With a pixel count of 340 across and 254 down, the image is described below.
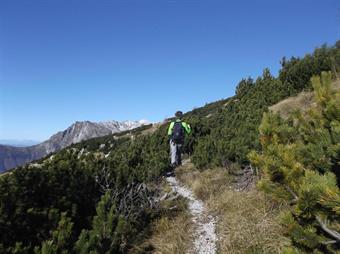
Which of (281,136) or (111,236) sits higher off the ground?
(281,136)

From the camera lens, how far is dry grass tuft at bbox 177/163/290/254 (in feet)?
17.0

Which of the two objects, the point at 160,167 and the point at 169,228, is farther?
the point at 160,167

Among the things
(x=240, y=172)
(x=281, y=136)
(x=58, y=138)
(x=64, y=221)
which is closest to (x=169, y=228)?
(x=64, y=221)

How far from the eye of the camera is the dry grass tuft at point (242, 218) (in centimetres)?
518

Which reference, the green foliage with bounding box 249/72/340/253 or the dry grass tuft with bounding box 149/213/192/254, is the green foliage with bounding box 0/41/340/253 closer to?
the green foliage with bounding box 249/72/340/253

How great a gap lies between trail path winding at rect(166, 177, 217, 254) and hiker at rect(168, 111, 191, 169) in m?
3.55

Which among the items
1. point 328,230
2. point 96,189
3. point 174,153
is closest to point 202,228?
point 96,189

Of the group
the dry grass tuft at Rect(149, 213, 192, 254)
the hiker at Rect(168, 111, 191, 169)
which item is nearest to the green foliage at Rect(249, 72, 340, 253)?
the dry grass tuft at Rect(149, 213, 192, 254)

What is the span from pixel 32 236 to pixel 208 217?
11.5 ft

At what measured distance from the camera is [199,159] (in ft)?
35.8

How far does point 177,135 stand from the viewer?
12211 millimetres

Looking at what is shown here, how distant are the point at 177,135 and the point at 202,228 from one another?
589 centimetres

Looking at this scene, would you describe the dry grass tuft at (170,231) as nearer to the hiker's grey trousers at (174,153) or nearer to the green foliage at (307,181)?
the green foliage at (307,181)

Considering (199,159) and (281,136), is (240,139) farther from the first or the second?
(281,136)
